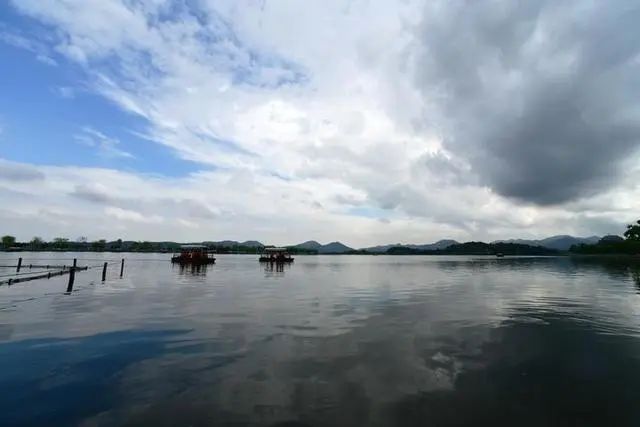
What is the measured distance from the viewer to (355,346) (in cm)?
1873

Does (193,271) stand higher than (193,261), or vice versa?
(193,261)

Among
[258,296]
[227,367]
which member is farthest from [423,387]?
[258,296]

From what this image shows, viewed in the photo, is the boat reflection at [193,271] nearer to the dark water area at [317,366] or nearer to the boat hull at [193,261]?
the boat hull at [193,261]

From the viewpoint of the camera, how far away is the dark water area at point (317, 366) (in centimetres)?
1096

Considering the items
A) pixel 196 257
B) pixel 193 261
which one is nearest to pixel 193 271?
pixel 193 261

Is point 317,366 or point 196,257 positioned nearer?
point 317,366

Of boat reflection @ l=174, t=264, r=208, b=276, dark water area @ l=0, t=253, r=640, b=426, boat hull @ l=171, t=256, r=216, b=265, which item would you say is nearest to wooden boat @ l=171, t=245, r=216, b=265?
boat hull @ l=171, t=256, r=216, b=265

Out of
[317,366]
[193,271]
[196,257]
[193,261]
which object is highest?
[196,257]

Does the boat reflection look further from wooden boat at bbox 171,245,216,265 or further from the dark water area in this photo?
the dark water area

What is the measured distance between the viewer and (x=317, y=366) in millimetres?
15406

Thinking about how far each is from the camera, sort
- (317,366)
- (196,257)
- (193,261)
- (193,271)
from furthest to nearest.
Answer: (196,257) → (193,261) → (193,271) → (317,366)

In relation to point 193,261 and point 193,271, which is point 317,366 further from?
point 193,261

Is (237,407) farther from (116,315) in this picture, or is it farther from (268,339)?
(116,315)

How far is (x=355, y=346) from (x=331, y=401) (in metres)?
7.11
